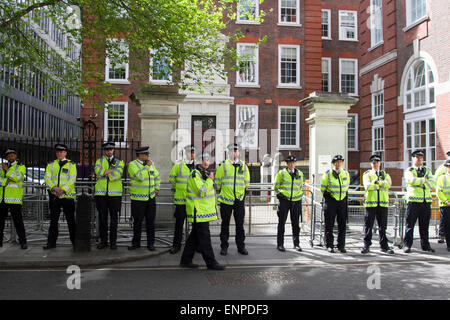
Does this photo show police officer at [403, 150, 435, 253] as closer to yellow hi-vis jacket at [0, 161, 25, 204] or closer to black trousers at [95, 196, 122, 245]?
black trousers at [95, 196, 122, 245]

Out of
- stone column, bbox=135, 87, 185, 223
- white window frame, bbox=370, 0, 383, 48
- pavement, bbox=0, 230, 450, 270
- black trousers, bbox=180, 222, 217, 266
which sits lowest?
pavement, bbox=0, 230, 450, 270

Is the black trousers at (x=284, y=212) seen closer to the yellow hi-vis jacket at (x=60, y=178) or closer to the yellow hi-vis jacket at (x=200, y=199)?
the yellow hi-vis jacket at (x=200, y=199)

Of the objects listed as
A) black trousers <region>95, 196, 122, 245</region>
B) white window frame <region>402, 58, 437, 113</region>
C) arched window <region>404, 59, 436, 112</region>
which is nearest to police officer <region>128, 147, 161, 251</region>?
black trousers <region>95, 196, 122, 245</region>

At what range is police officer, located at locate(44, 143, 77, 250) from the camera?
802 cm

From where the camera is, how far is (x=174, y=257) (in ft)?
25.5

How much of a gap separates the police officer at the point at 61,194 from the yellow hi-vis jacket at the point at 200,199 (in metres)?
2.83

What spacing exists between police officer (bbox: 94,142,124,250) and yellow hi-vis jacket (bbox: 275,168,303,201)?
3391mm

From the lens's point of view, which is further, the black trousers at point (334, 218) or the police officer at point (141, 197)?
the black trousers at point (334, 218)

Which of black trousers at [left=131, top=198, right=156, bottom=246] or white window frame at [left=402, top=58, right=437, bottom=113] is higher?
white window frame at [left=402, top=58, right=437, bottom=113]

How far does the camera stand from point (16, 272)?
6.66 meters

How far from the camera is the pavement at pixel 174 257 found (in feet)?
23.3

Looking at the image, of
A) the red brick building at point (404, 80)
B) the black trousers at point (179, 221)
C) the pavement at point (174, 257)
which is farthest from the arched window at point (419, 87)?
the black trousers at point (179, 221)
